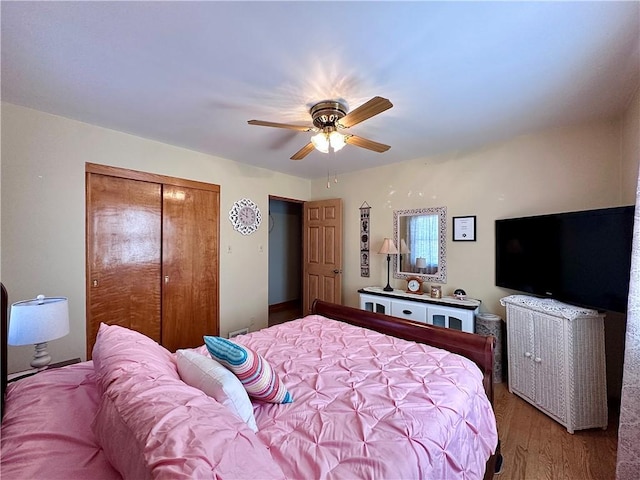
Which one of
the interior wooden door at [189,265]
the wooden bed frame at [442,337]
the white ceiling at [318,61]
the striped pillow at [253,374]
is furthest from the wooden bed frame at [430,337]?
the interior wooden door at [189,265]

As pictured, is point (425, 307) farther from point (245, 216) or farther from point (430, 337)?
point (245, 216)

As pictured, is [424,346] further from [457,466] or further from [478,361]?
[457,466]

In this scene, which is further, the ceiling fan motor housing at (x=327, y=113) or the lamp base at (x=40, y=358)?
the ceiling fan motor housing at (x=327, y=113)

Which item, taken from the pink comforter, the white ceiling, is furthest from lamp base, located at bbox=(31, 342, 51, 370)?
the white ceiling

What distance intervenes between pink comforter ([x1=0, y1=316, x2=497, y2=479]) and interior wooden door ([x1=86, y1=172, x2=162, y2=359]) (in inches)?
51.0

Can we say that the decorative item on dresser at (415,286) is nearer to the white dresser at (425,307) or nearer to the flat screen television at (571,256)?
the white dresser at (425,307)

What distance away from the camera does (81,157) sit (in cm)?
243

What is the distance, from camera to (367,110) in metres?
1.70

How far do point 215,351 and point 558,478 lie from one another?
6.72 feet

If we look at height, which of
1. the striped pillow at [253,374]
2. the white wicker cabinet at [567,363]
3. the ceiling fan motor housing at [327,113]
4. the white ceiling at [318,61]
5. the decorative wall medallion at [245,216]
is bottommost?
the white wicker cabinet at [567,363]

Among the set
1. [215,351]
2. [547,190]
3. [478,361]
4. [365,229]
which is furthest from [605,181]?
[215,351]

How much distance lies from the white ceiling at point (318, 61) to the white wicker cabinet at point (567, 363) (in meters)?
1.58

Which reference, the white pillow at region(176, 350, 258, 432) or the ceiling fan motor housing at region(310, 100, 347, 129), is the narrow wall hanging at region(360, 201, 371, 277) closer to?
the ceiling fan motor housing at region(310, 100, 347, 129)

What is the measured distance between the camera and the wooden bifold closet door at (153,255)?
2.54 meters
